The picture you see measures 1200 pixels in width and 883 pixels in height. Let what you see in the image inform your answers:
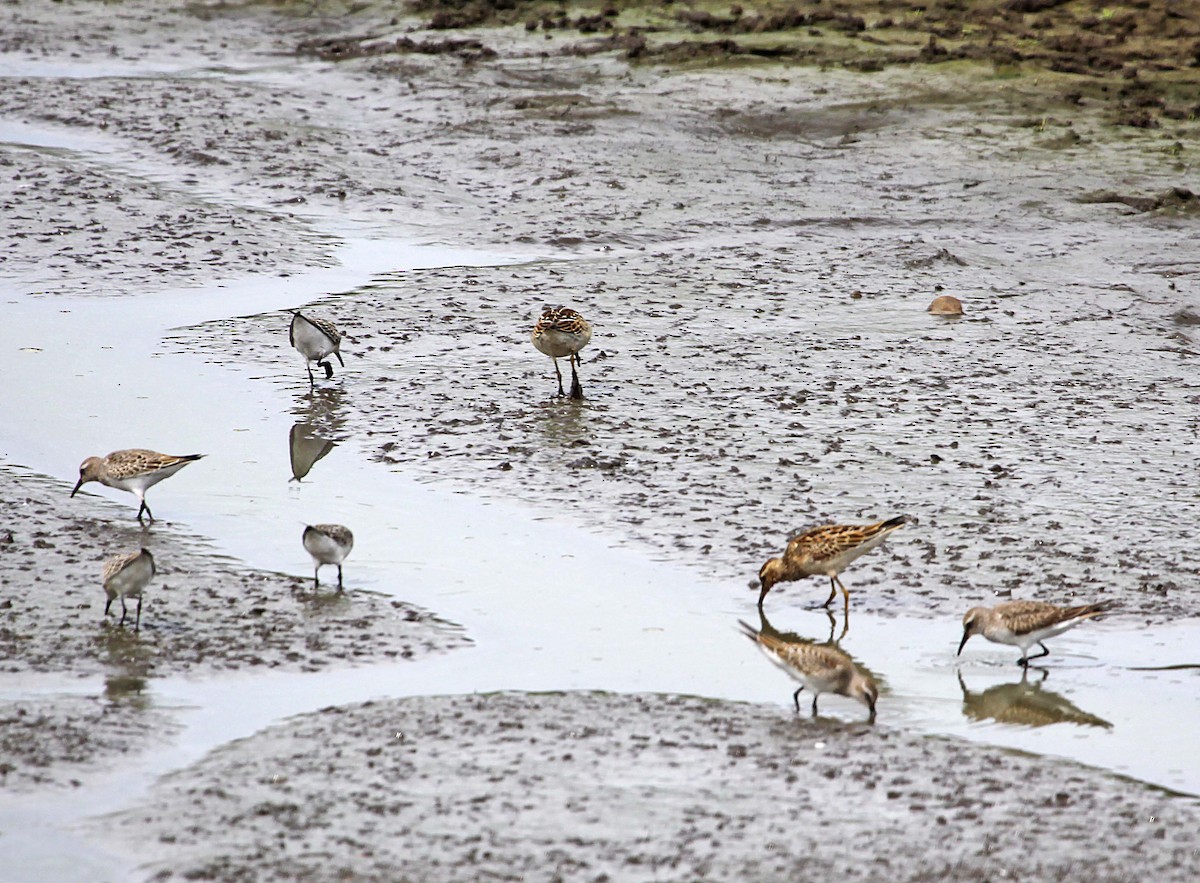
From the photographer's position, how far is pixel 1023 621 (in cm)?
845

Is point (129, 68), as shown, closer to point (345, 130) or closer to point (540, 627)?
point (345, 130)

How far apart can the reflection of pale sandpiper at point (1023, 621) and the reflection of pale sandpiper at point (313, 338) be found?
663 centimetres

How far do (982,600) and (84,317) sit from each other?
9660mm

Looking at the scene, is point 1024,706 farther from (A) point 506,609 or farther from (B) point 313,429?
(B) point 313,429

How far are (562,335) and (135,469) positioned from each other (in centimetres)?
393

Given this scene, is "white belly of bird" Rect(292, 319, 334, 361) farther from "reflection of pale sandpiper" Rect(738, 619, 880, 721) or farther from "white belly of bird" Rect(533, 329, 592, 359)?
"reflection of pale sandpiper" Rect(738, 619, 880, 721)

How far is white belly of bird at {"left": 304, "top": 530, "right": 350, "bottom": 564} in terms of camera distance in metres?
9.34

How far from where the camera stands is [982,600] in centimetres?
944

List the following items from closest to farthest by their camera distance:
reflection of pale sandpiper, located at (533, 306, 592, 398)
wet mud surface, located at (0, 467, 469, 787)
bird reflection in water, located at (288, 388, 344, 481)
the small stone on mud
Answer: wet mud surface, located at (0, 467, 469, 787), bird reflection in water, located at (288, 388, 344, 481), reflection of pale sandpiper, located at (533, 306, 592, 398), the small stone on mud

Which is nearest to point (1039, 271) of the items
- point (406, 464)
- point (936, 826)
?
point (406, 464)

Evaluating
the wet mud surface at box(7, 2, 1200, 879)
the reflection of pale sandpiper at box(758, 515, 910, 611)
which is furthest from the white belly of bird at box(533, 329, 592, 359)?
the reflection of pale sandpiper at box(758, 515, 910, 611)

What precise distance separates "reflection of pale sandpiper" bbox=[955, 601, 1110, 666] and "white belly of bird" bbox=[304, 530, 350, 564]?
3.70 metres

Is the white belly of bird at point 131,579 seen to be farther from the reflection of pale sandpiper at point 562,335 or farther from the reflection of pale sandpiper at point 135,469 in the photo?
the reflection of pale sandpiper at point 562,335

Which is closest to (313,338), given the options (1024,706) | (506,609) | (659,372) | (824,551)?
(659,372)
